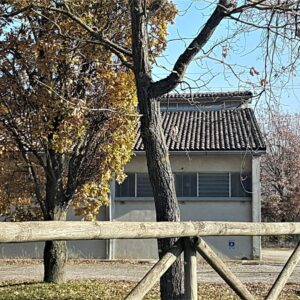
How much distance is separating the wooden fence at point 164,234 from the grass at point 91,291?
521cm

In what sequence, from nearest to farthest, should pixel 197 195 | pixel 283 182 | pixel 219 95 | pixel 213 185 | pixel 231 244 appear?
1. pixel 219 95
2. pixel 231 244
3. pixel 197 195
4. pixel 213 185
5. pixel 283 182

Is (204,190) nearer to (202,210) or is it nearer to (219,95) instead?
(202,210)

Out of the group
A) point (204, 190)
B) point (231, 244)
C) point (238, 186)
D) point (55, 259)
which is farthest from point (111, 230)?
point (204, 190)

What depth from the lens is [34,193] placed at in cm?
1605

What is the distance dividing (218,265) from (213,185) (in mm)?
21747

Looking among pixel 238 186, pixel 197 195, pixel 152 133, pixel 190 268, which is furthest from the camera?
pixel 197 195

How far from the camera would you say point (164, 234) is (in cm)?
495

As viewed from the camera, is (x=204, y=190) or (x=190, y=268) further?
(x=204, y=190)

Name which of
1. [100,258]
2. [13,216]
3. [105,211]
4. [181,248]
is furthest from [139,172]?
[181,248]

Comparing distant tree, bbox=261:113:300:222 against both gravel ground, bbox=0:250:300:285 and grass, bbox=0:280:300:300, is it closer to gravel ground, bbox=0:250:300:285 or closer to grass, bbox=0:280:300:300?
gravel ground, bbox=0:250:300:285

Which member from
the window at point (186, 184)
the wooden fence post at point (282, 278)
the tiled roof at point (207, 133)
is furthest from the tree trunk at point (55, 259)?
the window at point (186, 184)

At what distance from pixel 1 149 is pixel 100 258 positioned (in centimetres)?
1379

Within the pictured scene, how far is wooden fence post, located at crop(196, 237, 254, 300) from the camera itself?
5.56m

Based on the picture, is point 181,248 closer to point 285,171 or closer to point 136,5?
point 136,5
